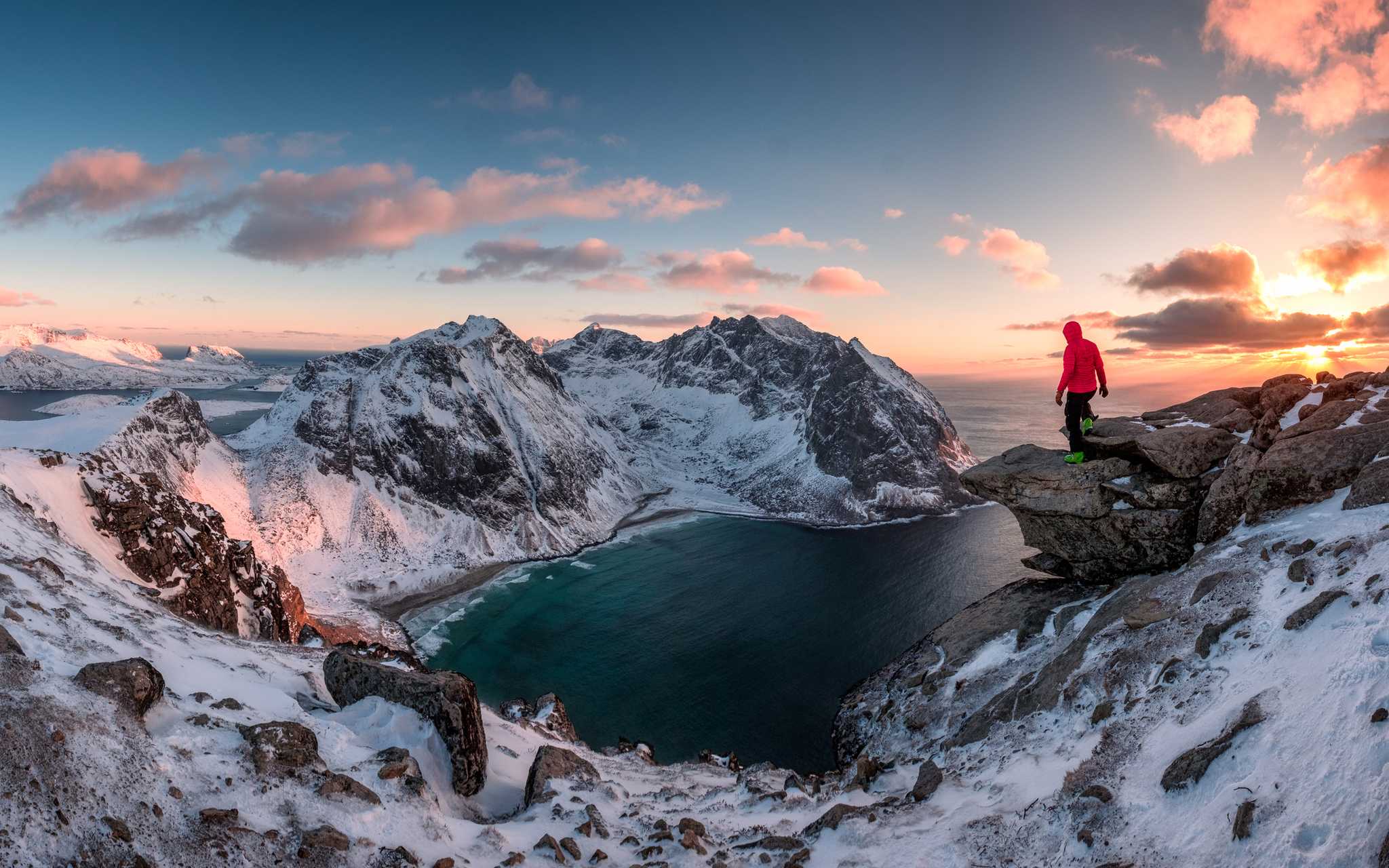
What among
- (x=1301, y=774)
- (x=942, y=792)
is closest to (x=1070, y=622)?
(x=942, y=792)

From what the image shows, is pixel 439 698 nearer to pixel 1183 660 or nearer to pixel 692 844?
pixel 692 844

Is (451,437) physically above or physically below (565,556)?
above

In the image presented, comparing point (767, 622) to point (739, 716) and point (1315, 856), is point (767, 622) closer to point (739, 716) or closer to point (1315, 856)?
point (739, 716)

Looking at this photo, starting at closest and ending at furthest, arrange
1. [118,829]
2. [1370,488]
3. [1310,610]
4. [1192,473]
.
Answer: [118,829], [1310,610], [1370,488], [1192,473]

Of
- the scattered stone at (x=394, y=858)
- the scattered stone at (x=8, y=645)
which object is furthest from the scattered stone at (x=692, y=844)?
the scattered stone at (x=8, y=645)

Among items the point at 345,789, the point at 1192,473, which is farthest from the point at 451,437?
the point at 1192,473

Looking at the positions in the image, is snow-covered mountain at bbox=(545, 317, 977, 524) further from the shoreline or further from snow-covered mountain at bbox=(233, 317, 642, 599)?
snow-covered mountain at bbox=(233, 317, 642, 599)
